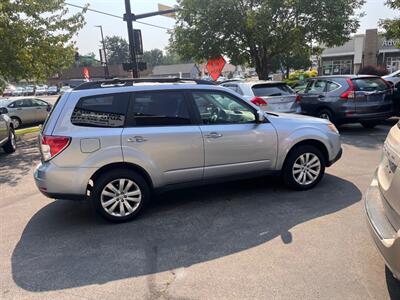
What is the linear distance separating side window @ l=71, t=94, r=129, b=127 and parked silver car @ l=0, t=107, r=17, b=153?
233 inches

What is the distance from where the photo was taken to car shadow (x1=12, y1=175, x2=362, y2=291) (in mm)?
3619

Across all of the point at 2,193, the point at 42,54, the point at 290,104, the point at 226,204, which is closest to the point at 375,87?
the point at 290,104

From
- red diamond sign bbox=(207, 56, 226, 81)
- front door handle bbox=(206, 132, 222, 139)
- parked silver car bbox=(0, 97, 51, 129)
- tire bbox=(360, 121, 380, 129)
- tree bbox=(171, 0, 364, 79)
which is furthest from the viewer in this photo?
red diamond sign bbox=(207, 56, 226, 81)

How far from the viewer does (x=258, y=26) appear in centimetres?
1502

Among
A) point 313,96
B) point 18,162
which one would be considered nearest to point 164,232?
point 18,162

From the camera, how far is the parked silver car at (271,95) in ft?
31.3

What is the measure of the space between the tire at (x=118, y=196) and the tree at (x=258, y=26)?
38.5ft

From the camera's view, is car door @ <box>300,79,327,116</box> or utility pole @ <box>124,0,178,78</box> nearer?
car door @ <box>300,79,327,116</box>

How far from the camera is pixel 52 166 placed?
4.40 m

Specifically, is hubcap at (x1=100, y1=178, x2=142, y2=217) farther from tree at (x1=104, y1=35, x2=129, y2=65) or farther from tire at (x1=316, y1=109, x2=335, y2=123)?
tree at (x1=104, y1=35, x2=129, y2=65)

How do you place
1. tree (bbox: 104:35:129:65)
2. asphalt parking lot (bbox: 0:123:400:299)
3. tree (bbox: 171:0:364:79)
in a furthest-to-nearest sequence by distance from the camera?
1. tree (bbox: 104:35:129:65)
2. tree (bbox: 171:0:364:79)
3. asphalt parking lot (bbox: 0:123:400:299)

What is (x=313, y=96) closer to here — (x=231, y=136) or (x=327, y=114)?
(x=327, y=114)

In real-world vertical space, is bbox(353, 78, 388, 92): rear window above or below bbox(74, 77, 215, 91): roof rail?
below

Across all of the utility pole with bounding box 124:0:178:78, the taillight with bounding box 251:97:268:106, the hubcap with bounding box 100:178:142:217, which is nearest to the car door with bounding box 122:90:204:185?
the hubcap with bounding box 100:178:142:217
